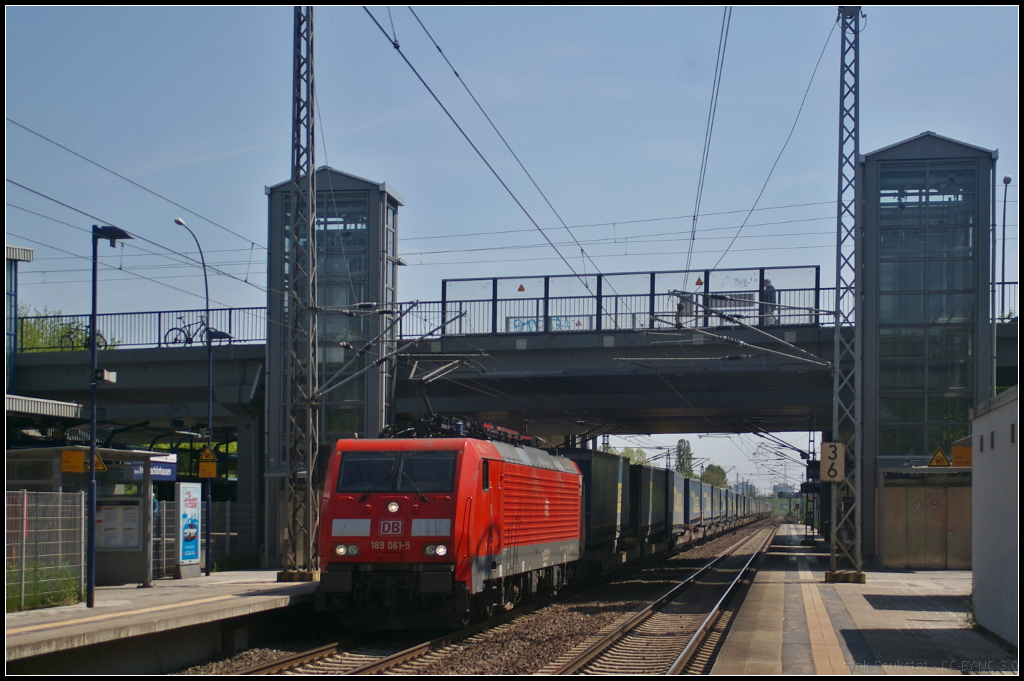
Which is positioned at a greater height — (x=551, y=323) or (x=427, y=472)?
(x=551, y=323)

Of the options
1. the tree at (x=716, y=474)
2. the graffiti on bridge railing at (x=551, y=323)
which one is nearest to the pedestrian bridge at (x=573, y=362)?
the graffiti on bridge railing at (x=551, y=323)

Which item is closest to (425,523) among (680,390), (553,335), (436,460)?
(436,460)

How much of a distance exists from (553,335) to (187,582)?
39.9ft

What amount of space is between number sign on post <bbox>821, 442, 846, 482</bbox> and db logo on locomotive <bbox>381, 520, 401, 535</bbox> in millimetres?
10730

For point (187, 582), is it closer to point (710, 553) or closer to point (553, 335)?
point (553, 335)

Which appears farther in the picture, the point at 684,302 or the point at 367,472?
the point at 684,302

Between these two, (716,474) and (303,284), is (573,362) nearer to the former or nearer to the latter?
(303,284)

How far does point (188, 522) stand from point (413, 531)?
327 inches

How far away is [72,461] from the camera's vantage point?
52.8 feet

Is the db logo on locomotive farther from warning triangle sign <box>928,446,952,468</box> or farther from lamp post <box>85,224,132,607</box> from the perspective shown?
warning triangle sign <box>928,446,952,468</box>

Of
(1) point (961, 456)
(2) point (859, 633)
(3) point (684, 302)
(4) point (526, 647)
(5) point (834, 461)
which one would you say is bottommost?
(4) point (526, 647)

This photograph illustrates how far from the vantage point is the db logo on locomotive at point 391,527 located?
14.5 m

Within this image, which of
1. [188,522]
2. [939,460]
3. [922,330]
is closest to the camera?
[939,460]

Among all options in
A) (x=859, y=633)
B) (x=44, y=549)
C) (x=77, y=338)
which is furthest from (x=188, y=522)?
(x=77, y=338)
